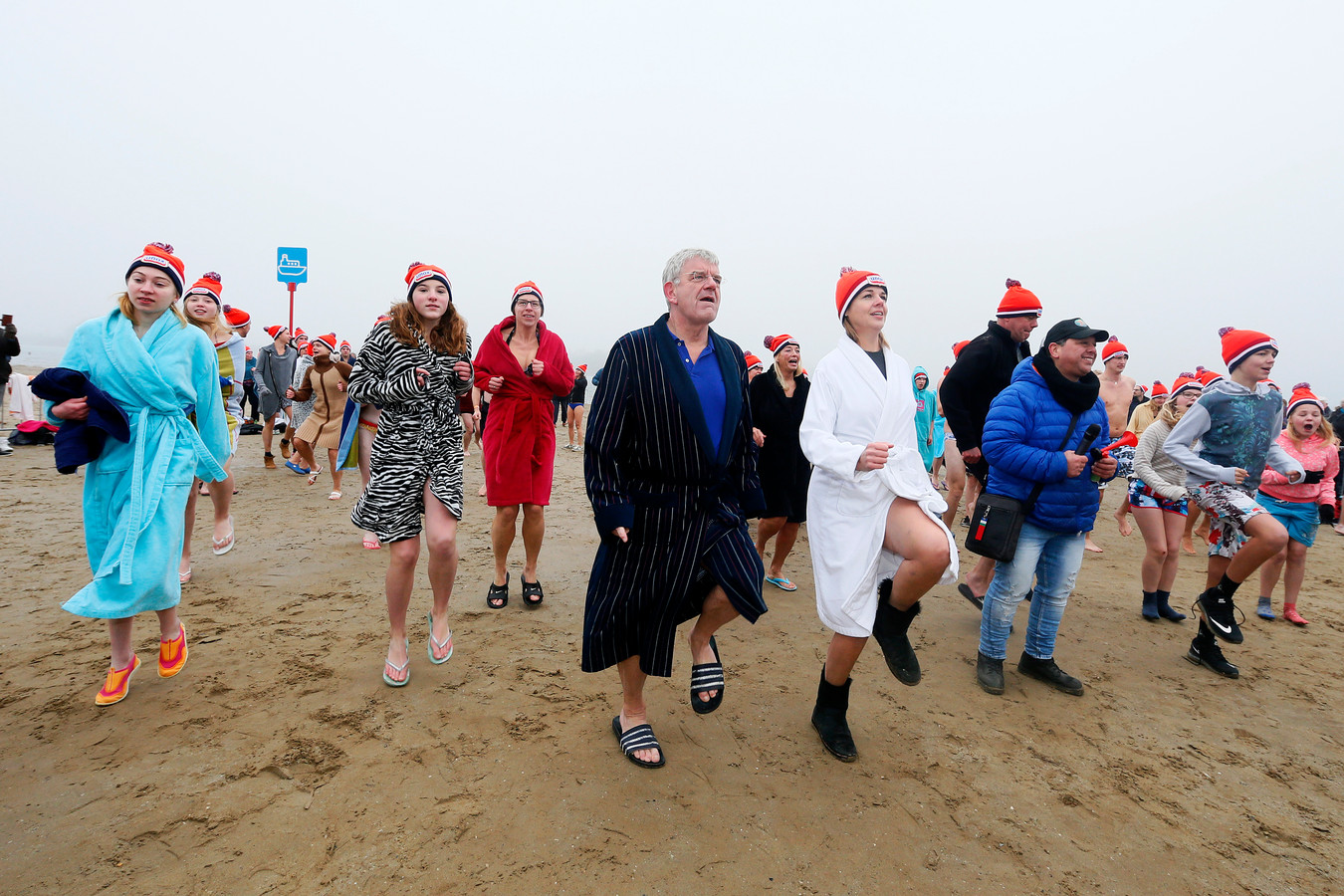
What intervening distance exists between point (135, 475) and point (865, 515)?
3405 mm

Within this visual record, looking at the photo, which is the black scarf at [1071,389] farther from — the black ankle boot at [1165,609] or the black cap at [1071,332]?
the black ankle boot at [1165,609]

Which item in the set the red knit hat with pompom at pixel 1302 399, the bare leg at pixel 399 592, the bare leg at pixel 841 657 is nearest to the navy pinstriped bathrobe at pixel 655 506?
the bare leg at pixel 841 657

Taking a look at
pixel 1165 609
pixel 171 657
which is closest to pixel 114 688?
pixel 171 657

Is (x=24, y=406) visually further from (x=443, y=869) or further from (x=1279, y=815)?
(x=1279, y=815)

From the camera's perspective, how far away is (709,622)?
277 cm

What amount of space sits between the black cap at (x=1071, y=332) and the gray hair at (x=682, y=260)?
220cm

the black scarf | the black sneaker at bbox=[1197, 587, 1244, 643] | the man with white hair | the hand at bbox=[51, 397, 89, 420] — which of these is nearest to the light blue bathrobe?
the hand at bbox=[51, 397, 89, 420]

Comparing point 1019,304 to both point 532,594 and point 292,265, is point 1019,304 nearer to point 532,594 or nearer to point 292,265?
point 532,594

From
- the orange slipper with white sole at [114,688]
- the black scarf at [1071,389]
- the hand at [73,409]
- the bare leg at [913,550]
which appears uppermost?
the black scarf at [1071,389]

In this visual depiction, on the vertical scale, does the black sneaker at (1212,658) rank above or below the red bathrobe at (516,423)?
below

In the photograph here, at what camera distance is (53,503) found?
23.4 ft

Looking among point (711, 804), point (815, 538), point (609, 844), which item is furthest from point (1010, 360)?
point (609, 844)

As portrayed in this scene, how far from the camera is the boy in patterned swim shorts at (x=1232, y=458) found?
4000mm

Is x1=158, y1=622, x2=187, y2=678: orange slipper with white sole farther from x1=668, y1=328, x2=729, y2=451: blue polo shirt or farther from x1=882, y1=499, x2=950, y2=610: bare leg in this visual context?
x1=882, y1=499, x2=950, y2=610: bare leg
